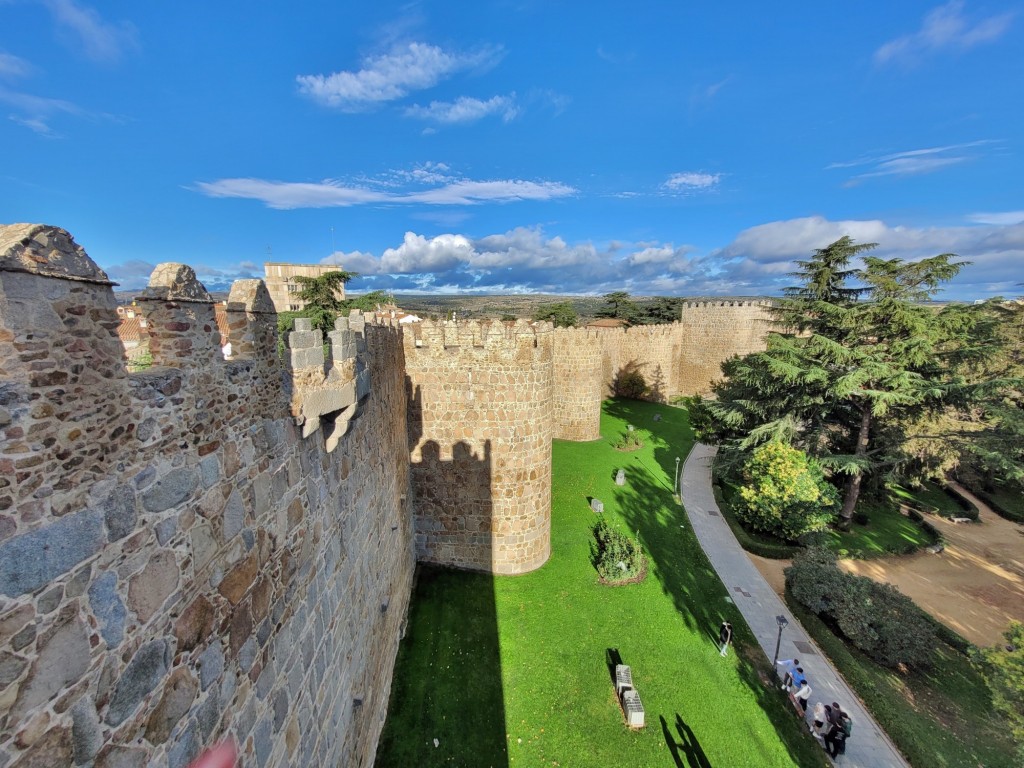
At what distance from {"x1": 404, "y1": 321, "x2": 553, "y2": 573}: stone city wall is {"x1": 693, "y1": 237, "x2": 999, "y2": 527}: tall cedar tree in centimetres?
1152

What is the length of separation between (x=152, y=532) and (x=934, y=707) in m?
15.9

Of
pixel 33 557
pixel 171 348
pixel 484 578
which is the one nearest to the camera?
pixel 33 557

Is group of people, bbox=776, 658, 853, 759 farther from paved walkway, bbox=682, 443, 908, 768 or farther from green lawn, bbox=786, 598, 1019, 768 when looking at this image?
green lawn, bbox=786, 598, 1019, 768

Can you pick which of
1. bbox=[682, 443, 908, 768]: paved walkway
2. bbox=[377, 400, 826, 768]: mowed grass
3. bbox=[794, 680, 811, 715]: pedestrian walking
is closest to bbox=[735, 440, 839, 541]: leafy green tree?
bbox=[682, 443, 908, 768]: paved walkway

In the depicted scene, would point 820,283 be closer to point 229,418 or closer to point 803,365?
point 803,365

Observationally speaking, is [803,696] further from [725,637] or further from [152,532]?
[152,532]

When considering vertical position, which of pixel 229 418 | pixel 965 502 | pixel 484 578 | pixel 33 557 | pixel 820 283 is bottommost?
pixel 965 502

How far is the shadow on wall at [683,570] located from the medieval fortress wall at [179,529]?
25.2ft

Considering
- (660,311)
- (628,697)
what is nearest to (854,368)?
(628,697)

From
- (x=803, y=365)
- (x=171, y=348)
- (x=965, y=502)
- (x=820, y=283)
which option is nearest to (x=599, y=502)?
(x=803, y=365)

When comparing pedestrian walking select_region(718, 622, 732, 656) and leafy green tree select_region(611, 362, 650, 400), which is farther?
leafy green tree select_region(611, 362, 650, 400)

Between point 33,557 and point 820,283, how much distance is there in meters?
24.2

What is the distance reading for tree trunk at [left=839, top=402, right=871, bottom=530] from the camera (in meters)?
17.8

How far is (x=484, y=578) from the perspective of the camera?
1241cm
